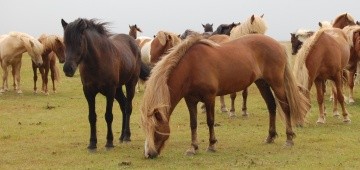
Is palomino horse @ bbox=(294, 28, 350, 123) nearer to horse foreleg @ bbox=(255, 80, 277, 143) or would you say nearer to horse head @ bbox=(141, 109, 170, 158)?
horse foreleg @ bbox=(255, 80, 277, 143)

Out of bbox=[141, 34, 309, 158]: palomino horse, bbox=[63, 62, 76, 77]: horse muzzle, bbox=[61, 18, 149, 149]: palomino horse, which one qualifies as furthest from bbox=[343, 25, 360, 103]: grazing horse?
bbox=[63, 62, 76, 77]: horse muzzle

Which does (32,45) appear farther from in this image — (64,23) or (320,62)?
(320,62)

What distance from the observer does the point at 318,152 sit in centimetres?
840

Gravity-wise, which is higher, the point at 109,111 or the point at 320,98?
the point at 109,111

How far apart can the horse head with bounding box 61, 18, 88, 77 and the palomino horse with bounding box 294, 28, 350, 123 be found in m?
4.73

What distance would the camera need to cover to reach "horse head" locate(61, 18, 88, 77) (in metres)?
7.82

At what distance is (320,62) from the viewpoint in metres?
10.9

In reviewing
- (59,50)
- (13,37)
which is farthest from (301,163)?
(13,37)

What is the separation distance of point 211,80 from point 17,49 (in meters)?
11.7

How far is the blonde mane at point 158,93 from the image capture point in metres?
7.28

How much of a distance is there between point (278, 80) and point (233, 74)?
91 cm

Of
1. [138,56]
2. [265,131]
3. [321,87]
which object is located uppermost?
[138,56]

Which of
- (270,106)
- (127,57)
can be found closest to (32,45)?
(127,57)

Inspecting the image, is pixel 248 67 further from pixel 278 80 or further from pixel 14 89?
pixel 14 89
